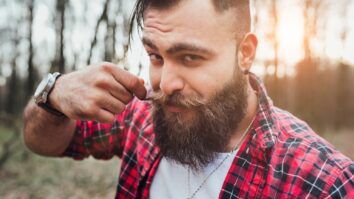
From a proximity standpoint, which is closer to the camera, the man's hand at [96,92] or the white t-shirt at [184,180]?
the man's hand at [96,92]

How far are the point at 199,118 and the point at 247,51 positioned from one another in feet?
1.92

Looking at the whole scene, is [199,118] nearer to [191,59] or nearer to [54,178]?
[191,59]

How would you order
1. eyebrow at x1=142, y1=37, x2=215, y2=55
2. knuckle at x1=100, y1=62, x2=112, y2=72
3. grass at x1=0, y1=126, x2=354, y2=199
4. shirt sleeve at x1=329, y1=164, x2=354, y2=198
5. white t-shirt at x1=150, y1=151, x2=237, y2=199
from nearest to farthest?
shirt sleeve at x1=329, y1=164, x2=354, y2=198, knuckle at x1=100, y1=62, x2=112, y2=72, eyebrow at x1=142, y1=37, x2=215, y2=55, white t-shirt at x1=150, y1=151, x2=237, y2=199, grass at x1=0, y1=126, x2=354, y2=199

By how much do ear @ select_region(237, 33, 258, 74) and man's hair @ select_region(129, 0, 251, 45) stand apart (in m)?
0.05

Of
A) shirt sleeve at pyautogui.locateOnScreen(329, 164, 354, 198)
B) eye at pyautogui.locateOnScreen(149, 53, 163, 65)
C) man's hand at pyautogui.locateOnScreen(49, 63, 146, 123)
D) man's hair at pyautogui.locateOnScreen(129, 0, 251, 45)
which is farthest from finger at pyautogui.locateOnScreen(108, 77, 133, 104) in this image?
shirt sleeve at pyautogui.locateOnScreen(329, 164, 354, 198)

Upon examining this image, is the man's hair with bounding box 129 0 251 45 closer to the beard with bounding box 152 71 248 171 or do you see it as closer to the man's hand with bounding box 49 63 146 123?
the beard with bounding box 152 71 248 171

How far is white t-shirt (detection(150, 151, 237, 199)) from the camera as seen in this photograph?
2.22 metres

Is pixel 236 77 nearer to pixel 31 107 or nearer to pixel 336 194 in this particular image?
pixel 336 194

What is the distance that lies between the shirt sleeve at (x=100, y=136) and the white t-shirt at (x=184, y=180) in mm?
457

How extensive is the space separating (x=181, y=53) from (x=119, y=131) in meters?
0.97

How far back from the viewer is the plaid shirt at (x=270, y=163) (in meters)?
1.86

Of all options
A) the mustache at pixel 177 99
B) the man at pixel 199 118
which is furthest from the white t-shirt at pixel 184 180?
the mustache at pixel 177 99

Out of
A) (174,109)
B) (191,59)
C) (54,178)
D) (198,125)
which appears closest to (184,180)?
(198,125)

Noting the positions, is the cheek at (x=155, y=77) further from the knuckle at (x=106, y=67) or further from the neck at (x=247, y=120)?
the neck at (x=247, y=120)
